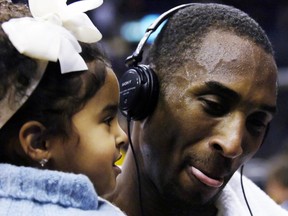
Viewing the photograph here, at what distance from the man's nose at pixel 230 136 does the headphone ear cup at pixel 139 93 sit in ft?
0.53

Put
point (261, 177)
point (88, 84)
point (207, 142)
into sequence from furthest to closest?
point (261, 177)
point (207, 142)
point (88, 84)

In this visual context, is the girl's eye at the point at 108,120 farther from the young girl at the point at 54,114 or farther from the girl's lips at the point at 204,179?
the girl's lips at the point at 204,179

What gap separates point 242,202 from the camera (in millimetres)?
1681

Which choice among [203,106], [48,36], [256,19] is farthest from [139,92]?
[256,19]

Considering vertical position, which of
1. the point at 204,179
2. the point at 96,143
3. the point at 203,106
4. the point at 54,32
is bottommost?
the point at 204,179

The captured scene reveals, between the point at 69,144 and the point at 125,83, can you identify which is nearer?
the point at 69,144

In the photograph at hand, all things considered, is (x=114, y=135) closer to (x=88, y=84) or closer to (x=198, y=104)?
(x=88, y=84)

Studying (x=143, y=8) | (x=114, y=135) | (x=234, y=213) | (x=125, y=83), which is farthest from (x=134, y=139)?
(x=143, y=8)

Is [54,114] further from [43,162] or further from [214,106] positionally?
[214,106]

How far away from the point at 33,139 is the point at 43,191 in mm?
96

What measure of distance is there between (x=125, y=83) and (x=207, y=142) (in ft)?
0.78

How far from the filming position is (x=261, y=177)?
5.50m

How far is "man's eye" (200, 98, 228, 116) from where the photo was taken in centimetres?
142

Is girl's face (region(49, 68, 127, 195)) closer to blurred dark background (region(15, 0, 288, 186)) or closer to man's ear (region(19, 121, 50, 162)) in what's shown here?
man's ear (region(19, 121, 50, 162))
